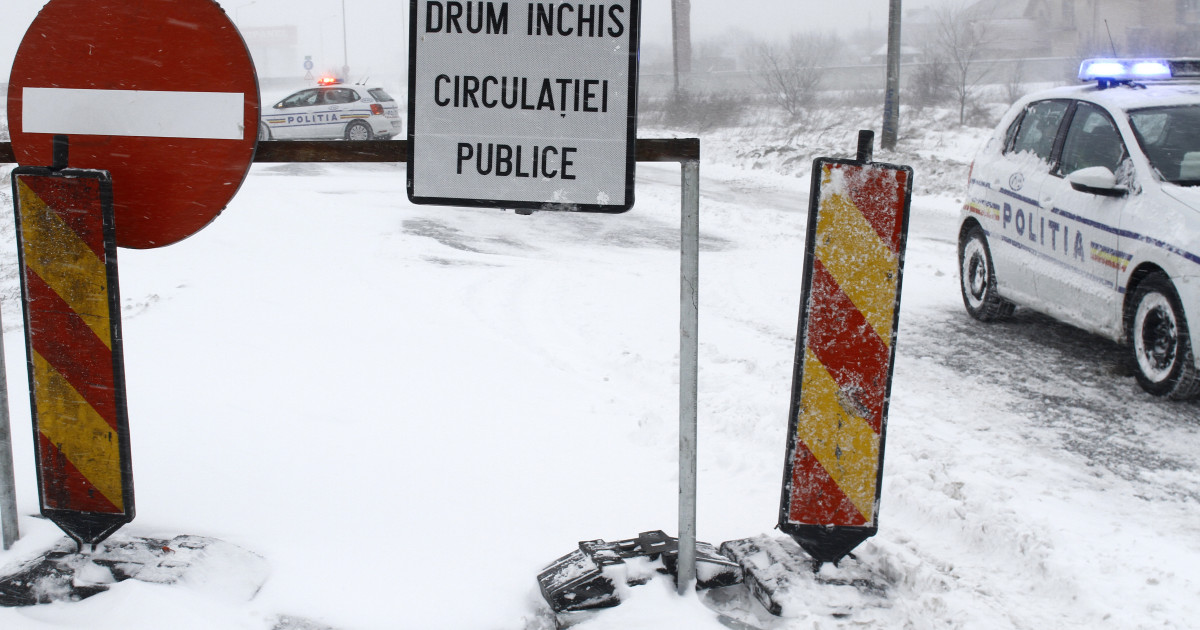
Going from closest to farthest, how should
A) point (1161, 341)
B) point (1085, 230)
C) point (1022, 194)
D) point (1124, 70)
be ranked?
point (1161, 341), point (1085, 230), point (1124, 70), point (1022, 194)

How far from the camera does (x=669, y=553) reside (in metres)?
3.12

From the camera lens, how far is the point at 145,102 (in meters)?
2.91

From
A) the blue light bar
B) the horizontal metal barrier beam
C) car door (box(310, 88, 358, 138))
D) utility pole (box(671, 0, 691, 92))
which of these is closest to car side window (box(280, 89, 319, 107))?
car door (box(310, 88, 358, 138))

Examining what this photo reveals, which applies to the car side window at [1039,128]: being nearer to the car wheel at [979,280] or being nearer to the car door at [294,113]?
the car wheel at [979,280]

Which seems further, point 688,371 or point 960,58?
point 960,58

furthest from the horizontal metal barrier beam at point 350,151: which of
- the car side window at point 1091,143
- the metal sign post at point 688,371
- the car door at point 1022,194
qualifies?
the car door at point 1022,194

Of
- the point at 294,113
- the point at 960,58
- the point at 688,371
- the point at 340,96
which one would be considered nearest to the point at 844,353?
the point at 688,371

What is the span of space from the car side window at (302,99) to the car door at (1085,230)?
18990mm

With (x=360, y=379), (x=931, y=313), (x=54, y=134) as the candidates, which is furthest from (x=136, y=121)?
(x=931, y=313)

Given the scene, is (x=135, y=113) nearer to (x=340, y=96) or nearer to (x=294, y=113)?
(x=340, y=96)

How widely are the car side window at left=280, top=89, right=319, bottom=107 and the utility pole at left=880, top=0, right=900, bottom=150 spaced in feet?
42.0

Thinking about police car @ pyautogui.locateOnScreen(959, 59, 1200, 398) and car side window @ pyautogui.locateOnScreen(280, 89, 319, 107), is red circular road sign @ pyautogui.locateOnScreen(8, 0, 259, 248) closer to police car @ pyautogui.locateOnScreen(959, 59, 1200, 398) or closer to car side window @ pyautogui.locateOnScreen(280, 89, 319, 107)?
police car @ pyautogui.locateOnScreen(959, 59, 1200, 398)

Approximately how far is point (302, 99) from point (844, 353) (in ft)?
69.8

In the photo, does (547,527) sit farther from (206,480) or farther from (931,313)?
(931,313)
